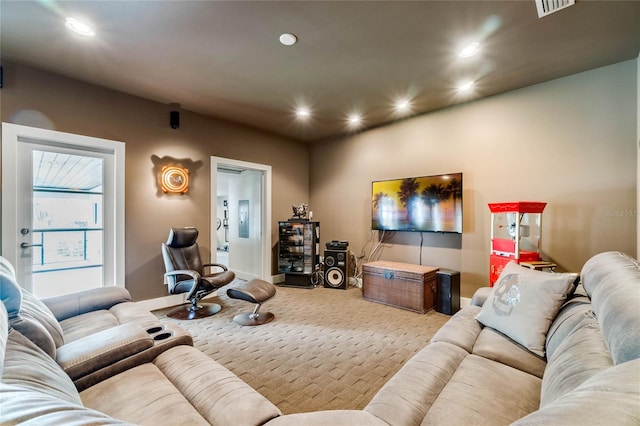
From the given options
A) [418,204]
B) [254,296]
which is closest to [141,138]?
[254,296]

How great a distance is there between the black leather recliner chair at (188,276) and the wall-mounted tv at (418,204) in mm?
2533

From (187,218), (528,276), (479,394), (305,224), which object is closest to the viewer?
(479,394)

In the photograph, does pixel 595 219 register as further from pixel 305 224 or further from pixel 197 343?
pixel 197 343

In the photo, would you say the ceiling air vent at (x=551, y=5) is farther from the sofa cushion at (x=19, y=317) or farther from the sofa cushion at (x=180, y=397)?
the sofa cushion at (x=19, y=317)

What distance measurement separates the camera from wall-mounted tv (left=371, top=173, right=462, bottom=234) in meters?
3.61

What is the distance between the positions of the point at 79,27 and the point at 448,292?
4.64 metres

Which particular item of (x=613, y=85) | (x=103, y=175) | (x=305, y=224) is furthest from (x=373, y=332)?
(x=103, y=175)

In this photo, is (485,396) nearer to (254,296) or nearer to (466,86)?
(254,296)

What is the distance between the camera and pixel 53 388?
846mm

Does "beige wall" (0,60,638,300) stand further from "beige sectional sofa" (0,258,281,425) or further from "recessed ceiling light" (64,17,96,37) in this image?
"beige sectional sofa" (0,258,281,425)

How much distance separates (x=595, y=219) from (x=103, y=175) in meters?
5.69

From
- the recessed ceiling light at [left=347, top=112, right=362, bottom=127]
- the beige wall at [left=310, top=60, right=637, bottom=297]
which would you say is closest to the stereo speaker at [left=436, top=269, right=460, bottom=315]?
the beige wall at [left=310, top=60, right=637, bottom=297]

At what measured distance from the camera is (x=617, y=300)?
3.33ft

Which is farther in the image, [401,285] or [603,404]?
[401,285]
